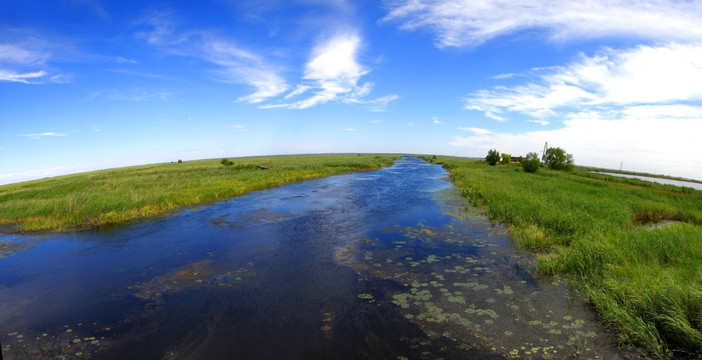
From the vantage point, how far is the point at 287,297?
8.00m

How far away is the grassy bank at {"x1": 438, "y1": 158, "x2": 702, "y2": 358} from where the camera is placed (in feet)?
17.6

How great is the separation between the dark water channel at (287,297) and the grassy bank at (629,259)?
0.66 metres

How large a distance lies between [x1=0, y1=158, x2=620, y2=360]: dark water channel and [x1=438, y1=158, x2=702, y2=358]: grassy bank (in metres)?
0.66

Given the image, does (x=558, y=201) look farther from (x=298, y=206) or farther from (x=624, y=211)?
(x=298, y=206)

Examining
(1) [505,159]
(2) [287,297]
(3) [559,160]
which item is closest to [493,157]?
(1) [505,159]

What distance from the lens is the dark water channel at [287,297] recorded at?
5906 mm

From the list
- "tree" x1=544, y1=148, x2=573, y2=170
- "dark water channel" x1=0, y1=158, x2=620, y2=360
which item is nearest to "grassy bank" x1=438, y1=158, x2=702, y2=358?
"dark water channel" x1=0, y1=158, x2=620, y2=360

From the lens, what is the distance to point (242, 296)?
8.11m

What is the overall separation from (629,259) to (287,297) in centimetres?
981

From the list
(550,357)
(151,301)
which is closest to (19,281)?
(151,301)

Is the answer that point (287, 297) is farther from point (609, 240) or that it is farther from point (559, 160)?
point (559, 160)

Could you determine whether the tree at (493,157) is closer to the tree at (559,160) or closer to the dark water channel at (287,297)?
the tree at (559,160)

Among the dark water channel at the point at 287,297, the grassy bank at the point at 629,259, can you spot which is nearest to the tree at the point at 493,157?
the grassy bank at the point at 629,259

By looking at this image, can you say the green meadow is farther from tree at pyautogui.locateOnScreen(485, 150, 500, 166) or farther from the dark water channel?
tree at pyautogui.locateOnScreen(485, 150, 500, 166)
